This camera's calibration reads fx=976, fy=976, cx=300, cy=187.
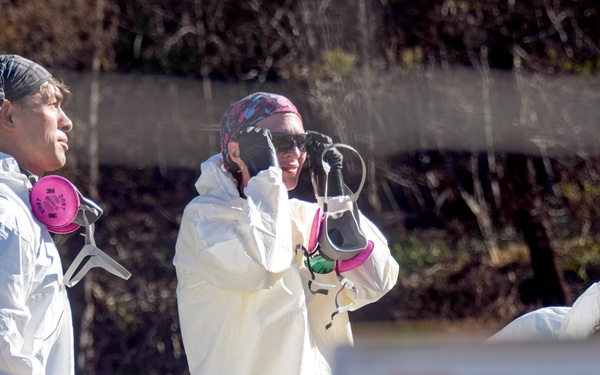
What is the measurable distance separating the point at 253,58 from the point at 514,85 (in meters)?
2.09

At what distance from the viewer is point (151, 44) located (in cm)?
795

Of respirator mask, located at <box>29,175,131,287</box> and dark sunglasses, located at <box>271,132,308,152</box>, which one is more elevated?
dark sunglasses, located at <box>271,132,308,152</box>

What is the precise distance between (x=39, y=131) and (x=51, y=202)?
0.20 metres

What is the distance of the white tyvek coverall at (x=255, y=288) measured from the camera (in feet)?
8.03

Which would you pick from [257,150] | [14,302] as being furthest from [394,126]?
[14,302]

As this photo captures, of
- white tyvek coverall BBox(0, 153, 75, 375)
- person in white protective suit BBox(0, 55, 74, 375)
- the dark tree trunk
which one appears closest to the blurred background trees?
the dark tree trunk

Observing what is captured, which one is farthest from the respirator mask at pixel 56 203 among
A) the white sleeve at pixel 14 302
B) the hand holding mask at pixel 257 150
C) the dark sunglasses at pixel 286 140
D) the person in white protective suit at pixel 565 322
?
the person in white protective suit at pixel 565 322

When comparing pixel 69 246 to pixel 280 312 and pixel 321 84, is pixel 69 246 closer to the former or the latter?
pixel 321 84

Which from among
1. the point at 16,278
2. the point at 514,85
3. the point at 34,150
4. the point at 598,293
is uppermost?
the point at 514,85

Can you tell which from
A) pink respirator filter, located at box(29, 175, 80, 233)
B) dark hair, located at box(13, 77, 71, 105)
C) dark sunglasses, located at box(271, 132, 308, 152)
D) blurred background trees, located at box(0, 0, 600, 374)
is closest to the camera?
pink respirator filter, located at box(29, 175, 80, 233)

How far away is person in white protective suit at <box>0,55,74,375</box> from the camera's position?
81.2 inches

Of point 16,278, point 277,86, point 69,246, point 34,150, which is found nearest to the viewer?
point 16,278

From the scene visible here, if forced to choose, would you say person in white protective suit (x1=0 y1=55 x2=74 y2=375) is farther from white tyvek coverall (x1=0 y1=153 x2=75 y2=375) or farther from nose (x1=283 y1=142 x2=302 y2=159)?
nose (x1=283 y1=142 x2=302 y2=159)

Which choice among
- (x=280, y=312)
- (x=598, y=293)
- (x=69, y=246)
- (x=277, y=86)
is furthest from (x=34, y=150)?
(x=277, y=86)
